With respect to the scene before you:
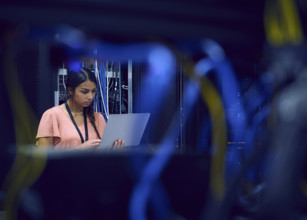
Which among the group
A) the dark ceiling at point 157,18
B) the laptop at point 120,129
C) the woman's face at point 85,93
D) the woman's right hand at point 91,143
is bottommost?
the woman's right hand at point 91,143

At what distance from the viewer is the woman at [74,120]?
1.39 meters

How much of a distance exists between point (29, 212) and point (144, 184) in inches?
5.9

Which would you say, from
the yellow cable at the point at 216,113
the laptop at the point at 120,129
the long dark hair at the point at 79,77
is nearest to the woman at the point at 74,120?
the long dark hair at the point at 79,77

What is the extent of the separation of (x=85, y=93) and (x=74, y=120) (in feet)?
0.39

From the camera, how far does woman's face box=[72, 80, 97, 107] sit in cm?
143

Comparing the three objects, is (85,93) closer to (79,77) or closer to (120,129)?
(79,77)

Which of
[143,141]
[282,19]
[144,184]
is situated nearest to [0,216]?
[144,184]

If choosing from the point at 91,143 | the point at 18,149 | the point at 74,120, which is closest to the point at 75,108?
the point at 74,120

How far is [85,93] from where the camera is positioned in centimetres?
143

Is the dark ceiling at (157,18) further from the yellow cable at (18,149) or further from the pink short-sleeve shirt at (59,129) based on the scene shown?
the pink short-sleeve shirt at (59,129)

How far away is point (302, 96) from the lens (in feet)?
1.42

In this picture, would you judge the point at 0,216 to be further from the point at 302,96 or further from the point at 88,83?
the point at 88,83

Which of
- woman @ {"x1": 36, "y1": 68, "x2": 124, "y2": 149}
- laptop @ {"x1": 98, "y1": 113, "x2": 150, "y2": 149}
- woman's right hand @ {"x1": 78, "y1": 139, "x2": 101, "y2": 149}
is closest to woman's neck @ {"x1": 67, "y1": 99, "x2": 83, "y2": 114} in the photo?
woman @ {"x1": 36, "y1": 68, "x2": 124, "y2": 149}

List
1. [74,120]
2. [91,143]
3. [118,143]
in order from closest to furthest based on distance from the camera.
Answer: [118,143] < [91,143] < [74,120]
